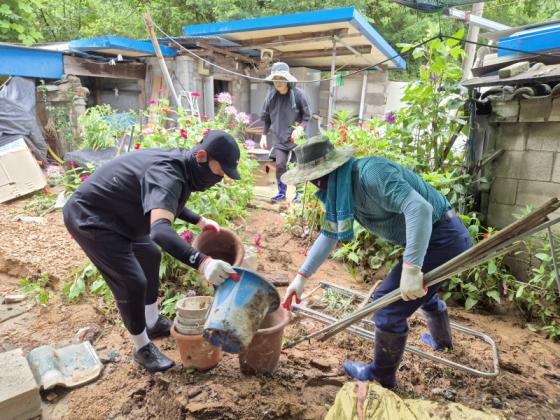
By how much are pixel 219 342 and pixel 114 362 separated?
1210 mm

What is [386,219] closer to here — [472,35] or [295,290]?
[295,290]

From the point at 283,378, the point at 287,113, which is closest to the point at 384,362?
the point at 283,378

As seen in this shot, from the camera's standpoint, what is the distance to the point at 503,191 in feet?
12.3

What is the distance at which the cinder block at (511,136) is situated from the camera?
355 centimetres

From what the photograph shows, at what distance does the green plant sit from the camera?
11.1 ft

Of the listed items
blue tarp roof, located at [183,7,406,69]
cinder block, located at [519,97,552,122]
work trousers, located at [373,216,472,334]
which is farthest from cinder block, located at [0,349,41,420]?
blue tarp roof, located at [183,7,406,69]

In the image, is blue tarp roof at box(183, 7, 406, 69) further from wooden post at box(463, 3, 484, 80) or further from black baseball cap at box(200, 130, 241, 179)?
black baseball cap at box(200, 130, 241, 179)

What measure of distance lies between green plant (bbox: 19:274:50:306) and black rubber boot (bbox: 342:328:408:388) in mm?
2727

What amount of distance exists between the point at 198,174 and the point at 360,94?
9138 millimetres

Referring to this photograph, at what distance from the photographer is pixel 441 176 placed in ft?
12.0

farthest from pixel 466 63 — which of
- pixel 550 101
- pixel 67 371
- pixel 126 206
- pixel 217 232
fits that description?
pixel 67 371

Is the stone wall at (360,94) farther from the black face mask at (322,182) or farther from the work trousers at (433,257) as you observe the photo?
the black face mask at (322,182)

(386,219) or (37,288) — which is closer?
(386,219)

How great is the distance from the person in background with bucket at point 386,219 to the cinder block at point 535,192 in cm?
182
